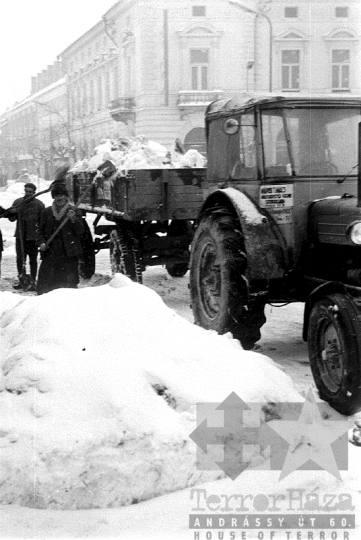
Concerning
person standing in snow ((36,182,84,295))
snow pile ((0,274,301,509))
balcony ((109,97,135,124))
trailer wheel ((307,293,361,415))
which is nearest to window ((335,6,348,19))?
balcony ((109,97,135,124))

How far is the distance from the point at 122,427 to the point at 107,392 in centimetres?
26

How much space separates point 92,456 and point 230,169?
3409mm

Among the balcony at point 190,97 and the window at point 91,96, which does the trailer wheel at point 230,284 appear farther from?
the balcony at point 190,97

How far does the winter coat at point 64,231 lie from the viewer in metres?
7.63

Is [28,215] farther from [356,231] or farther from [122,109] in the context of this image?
[356,231]

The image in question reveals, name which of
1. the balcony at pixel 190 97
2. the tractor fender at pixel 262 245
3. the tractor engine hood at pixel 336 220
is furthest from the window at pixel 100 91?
the tractor engine hood at pixel 336 220

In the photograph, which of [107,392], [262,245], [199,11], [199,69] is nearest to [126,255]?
[262,245]

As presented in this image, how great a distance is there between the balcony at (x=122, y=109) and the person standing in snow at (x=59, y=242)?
20.2 feet

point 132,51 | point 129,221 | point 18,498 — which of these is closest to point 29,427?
point 18,498

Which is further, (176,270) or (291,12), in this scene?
(291,12)

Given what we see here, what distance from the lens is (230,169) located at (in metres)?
6.41

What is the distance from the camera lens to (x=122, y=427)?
12.4 feet

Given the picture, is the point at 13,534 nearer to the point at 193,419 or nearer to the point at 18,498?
the point at 18,498

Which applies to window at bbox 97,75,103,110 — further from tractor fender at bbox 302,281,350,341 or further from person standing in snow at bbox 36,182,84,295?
tractor fender at bbox 302,281,350,341
